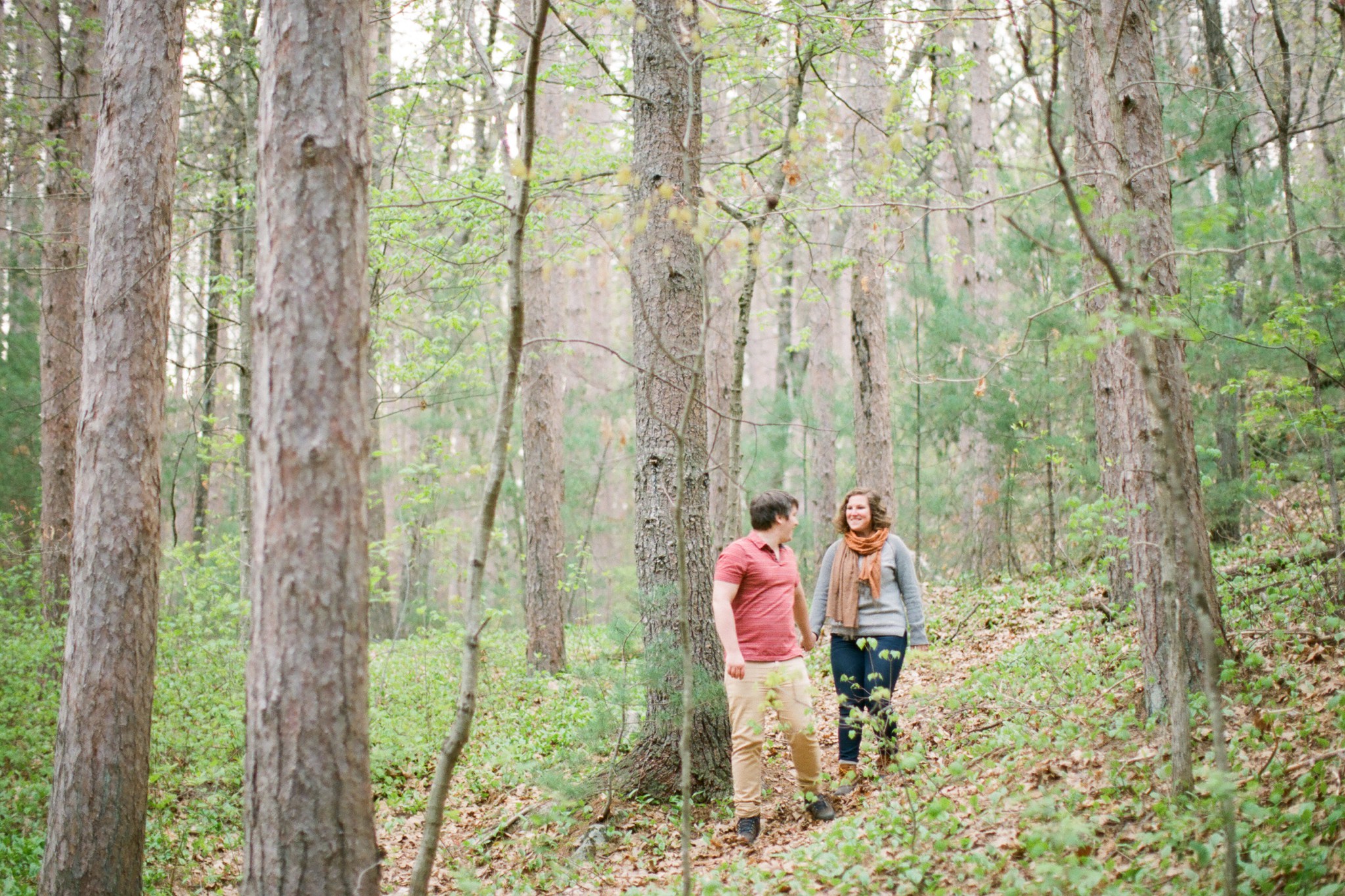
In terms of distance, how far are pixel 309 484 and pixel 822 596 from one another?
380 centimetres

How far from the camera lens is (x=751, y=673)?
4977 mm

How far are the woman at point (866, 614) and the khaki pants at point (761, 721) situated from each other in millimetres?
389

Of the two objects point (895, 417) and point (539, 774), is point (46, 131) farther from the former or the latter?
point (895, 417)

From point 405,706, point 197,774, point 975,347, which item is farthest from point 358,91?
point 975,347

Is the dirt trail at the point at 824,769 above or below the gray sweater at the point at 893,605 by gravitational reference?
below

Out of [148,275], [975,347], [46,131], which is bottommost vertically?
[148,275]

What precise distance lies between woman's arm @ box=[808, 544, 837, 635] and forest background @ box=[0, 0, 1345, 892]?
96cm

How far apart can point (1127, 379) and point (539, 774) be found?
3.97 metres

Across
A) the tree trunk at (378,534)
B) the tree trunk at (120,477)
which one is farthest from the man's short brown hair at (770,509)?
the tree trunk at (378,534)

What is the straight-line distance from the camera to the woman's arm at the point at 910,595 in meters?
5.43

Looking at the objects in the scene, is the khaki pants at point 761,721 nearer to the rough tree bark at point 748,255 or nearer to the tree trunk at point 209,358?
the rough tree bark at point 748,255

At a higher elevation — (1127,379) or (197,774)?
(1127,379)

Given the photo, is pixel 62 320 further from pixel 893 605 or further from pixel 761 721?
pixel 893 605

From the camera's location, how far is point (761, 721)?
16.2ft
